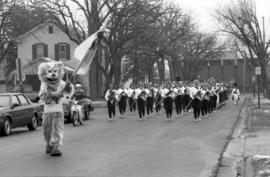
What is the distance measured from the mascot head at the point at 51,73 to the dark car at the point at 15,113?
608 cm

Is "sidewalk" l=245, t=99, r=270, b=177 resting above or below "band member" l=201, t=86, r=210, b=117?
below

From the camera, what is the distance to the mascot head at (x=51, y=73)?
482 inches

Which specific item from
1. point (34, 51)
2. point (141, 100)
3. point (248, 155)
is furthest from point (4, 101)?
point (34, 51)

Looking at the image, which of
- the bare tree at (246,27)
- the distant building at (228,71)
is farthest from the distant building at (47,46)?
the distant building at (228,71)

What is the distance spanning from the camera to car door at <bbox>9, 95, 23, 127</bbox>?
18.8 m

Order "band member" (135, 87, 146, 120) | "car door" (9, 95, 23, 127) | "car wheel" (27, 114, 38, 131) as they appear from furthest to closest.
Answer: "band member" (135, 87, 146, 120) → "car wheel" (27, 114, 38, 131) → "car door" (9, 95, 23, 127)

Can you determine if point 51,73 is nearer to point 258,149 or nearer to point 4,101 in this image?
point 258,149

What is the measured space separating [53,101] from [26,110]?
7.99 m

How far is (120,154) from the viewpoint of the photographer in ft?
40.9

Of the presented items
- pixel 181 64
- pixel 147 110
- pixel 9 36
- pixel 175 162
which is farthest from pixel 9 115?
pixel 181 64

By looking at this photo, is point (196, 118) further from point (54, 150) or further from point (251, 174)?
point (251, 174)

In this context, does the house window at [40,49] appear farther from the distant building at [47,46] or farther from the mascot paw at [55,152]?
the mascot paw at [55,152]

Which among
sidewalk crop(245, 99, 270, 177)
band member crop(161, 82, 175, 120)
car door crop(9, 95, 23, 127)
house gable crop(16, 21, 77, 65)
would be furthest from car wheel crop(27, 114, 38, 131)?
house gable crop(16, 21, 77, 65)

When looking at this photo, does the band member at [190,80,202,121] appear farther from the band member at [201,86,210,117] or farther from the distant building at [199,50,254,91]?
the distant building at [199,50,254,91]
